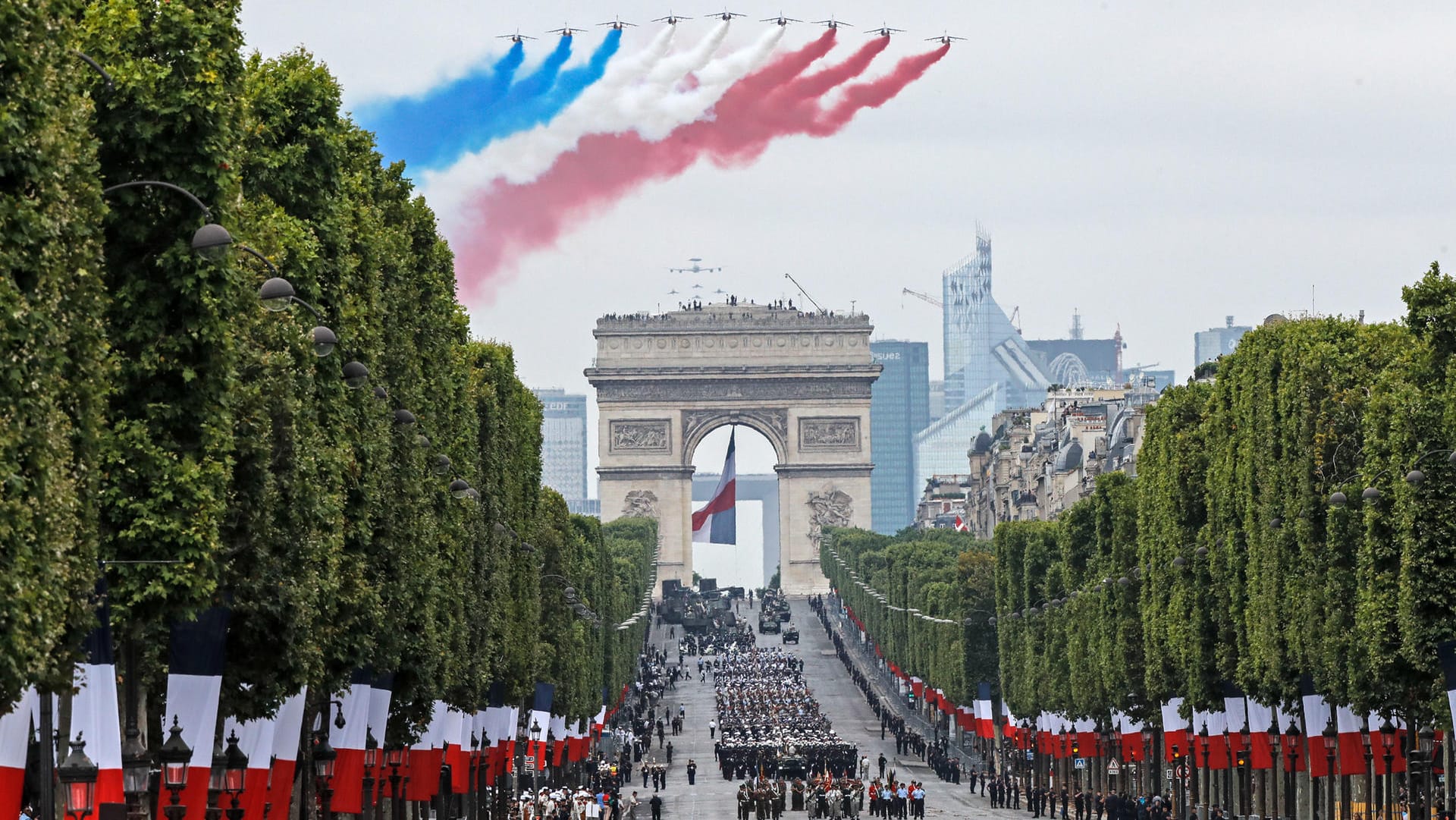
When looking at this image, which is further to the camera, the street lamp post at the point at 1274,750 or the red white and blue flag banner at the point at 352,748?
the street lamp post at the point at 1274,750

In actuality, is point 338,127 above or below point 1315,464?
above

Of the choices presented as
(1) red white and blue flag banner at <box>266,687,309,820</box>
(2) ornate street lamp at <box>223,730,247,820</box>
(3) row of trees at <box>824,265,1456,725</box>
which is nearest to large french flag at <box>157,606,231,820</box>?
(2) ornate street lamp at <box>223,730,247,820</box>

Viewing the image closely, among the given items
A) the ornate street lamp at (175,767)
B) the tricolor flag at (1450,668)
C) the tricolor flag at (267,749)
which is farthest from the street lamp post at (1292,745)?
the ornate street lamp at (175,767)

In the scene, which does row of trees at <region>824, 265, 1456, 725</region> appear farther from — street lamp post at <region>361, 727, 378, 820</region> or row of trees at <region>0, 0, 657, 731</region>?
street lamp post at <region>361, 727, 378, 820</region>

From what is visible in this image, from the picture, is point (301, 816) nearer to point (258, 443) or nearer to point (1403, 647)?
point (258, 443)

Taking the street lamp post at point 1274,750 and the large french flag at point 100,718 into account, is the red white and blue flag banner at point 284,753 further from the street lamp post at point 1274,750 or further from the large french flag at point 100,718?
the street lamp post at point 1274,750

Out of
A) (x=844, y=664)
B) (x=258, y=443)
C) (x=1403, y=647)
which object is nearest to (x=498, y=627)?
(x=1403, y=647)
